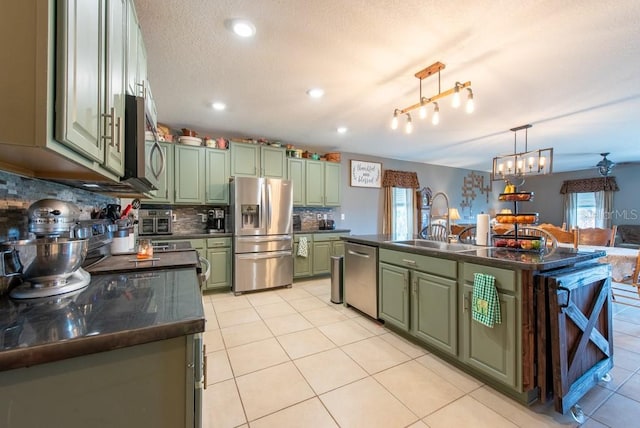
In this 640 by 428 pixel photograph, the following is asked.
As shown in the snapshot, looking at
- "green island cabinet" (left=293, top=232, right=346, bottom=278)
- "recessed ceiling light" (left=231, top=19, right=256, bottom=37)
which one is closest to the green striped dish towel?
"recessed ceiling light" (left=231, top=19, right=256, bottom=37)

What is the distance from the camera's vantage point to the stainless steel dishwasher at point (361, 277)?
2.72m

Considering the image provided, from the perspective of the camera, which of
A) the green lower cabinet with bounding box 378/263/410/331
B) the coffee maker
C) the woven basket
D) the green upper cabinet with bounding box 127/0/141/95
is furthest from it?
→ the woven basket

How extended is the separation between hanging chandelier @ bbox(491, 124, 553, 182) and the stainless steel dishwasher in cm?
305

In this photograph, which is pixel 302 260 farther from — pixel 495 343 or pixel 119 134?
pixel 119 134

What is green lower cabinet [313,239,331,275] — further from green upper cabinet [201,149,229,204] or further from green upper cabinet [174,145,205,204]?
green upper cabinet [174,145,205,204]

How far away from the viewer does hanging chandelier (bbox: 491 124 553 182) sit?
3.85 metres

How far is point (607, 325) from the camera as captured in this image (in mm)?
1869

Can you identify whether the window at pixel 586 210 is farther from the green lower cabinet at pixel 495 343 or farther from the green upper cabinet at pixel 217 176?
the green upper cabinet at pixel 217 176

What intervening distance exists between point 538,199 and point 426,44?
8.44 m

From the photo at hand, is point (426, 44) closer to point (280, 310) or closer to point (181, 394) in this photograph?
point (181, 394)

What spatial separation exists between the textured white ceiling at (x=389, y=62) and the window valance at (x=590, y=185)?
383 centimetres

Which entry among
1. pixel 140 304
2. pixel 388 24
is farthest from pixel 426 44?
pixel 140 304

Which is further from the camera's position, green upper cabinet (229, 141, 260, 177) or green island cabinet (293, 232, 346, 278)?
green island cabinet (293, 232, 346, 278)

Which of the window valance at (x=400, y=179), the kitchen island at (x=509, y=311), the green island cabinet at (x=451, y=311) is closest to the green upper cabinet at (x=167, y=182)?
the green island cabinet at (x=451, y=311)
